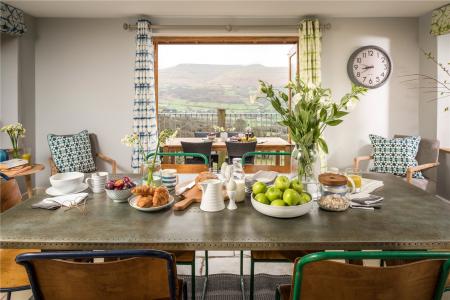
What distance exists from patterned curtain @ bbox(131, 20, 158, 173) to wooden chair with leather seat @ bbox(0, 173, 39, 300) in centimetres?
257

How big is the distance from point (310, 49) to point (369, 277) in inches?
154

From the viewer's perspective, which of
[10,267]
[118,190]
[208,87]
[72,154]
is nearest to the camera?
[10,267]

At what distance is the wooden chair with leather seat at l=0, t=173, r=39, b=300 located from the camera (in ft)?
4.55

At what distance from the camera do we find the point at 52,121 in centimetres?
460

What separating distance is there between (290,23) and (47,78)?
135 inches

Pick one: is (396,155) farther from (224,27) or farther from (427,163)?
(224,27)

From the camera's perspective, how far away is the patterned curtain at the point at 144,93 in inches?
170

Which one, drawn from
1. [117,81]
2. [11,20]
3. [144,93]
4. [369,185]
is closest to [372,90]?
[369,185]

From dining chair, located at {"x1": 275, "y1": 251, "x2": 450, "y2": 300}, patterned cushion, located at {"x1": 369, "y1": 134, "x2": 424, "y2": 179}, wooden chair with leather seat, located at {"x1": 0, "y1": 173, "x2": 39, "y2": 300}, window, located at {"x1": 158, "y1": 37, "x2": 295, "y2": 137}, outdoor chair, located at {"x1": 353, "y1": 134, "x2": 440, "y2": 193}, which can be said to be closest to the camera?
dining chair, located at {"x1": 275, "y1": 251, "x2": 450, "y2": 300}

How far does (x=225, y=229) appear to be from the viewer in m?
1.32

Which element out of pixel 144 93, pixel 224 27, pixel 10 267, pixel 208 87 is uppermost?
pixel 224 27

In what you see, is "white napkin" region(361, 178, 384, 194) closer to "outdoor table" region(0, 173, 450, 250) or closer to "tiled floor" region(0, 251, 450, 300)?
"outdoor table" region(0, 173, 450, 250)

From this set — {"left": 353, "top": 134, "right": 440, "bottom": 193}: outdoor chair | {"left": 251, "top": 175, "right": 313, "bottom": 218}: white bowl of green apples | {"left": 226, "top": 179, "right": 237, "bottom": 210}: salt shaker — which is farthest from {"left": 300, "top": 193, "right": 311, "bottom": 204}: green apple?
{"left": 353, "top": 134, "right": 440, "bottom": 193}: outdoor chair

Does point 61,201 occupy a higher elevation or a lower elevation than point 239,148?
lower
